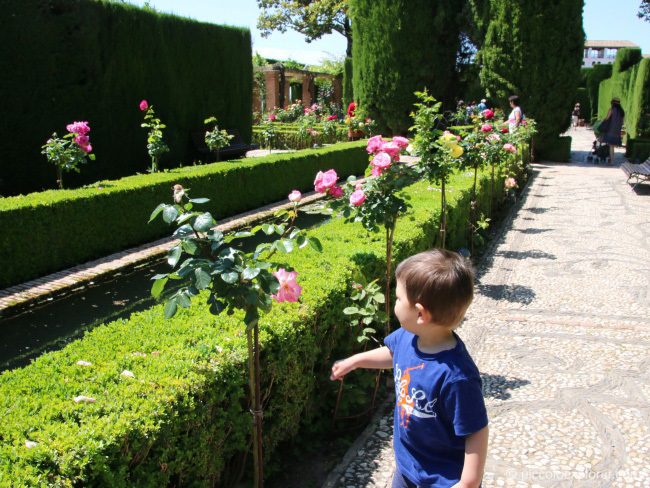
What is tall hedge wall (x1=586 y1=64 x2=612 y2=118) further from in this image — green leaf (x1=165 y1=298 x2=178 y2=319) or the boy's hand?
green leaf (x1=165 y1=298 x2=178 y2=319)

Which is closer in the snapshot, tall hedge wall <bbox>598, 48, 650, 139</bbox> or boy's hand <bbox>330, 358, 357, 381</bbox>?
boy's hand <bbox>330, 358, 357, 381</bbox>

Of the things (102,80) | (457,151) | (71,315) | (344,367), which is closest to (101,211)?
(71,315)

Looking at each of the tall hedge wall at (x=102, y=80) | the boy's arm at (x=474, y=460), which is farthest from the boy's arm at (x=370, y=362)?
the tall hedge wall at (x=102, y=80)

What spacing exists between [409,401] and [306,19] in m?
34.9

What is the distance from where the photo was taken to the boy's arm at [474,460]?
151 centimetres

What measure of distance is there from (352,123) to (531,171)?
20.3 feet

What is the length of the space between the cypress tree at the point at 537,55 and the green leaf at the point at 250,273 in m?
15.2

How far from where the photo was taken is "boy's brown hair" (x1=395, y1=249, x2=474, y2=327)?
1.60 meters

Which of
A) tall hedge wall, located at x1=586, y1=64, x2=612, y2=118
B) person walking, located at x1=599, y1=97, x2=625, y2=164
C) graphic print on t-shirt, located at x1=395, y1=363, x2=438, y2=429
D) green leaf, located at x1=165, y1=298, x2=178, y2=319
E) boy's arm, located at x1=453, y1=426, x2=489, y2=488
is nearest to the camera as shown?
→ boy's arm, located at x1=453, y1=426, x2=489, y2=488

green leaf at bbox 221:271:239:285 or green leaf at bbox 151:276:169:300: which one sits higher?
green leaf at bbox 221:271:239:285

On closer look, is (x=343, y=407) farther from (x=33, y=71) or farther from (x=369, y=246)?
(x=33, y=71)

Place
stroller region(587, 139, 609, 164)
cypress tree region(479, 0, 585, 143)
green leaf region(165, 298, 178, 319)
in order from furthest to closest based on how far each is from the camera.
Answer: stroller region(587, 139, 609, 164) → cypress tree region(479, 0, 585, 143) → green leaf region(165, 298, 178, 319)

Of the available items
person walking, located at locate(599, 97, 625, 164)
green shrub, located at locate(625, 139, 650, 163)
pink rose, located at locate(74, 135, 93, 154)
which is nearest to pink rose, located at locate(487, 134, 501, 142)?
pink rose, located at locate(74, 135, 93, 154)

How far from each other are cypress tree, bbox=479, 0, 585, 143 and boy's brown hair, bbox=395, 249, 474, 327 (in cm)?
1519
